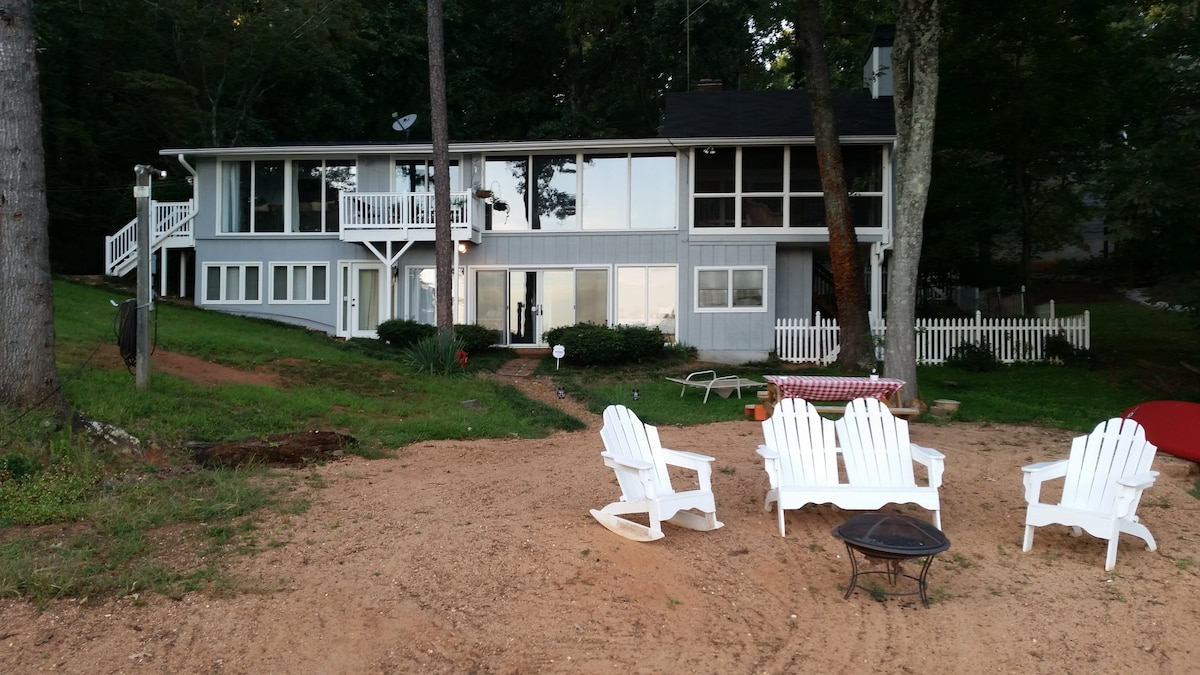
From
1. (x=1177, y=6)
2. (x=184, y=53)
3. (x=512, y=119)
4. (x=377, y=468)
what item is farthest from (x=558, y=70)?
(x=377, y=468)

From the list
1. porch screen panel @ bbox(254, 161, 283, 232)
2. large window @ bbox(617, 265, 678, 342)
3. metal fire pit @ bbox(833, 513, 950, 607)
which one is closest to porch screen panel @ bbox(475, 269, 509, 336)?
large window @ bbox(617, 265, 678, 342)

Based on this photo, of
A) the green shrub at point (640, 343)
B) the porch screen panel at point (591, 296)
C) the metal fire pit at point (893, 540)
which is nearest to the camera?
the metal fire pit at point (893, 540)

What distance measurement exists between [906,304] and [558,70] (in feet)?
82.4

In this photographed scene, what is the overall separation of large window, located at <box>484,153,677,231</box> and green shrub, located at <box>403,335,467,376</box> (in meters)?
5.95

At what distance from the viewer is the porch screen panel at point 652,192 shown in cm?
2127

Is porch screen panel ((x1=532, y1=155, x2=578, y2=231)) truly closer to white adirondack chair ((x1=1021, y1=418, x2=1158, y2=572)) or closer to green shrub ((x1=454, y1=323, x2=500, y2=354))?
green shrub ((x1=454, y1=323, x2=500, y2=354))

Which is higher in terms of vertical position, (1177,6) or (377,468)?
(1177,6)

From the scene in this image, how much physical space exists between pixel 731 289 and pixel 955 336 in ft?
16.7

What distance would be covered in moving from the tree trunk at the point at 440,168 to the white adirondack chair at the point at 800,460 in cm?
1216

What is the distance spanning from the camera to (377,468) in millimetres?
8516

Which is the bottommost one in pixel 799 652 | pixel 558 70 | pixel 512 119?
pixel 799 652

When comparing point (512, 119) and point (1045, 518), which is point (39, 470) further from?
point (512, 119)

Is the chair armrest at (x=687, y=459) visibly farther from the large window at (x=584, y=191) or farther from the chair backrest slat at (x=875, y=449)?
the large window at (x=584, y=191)

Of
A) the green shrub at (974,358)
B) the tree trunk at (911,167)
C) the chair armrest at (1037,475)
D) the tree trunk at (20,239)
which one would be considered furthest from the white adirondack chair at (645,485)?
the green shrub at (974,358)
